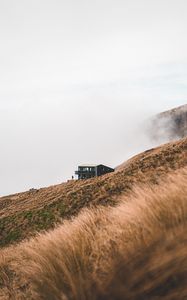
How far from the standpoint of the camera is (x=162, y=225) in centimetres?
322

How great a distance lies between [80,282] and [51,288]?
Answer: 0.43 meters

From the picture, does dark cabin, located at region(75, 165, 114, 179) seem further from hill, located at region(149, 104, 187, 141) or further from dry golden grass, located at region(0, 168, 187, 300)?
hill, located at region(149, 104, 187, 141)

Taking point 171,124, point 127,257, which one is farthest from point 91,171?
point 171,124

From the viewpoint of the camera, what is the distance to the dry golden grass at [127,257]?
287 cm

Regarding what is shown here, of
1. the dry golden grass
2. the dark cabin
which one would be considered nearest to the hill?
the dark cabin

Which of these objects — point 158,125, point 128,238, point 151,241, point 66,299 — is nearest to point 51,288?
point 66,299

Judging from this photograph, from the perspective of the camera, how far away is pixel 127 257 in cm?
311

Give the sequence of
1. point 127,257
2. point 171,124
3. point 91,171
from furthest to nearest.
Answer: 1. point 171,124
2. point 91,171
3. point 127,257

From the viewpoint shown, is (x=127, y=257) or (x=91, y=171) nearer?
(x=127, y=257)

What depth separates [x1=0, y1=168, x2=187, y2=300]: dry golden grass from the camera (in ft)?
9.41

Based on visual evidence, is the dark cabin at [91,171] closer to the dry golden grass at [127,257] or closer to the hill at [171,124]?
the dry golden grass at [127,257]

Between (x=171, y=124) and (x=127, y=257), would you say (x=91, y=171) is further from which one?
(x=171, y=124)

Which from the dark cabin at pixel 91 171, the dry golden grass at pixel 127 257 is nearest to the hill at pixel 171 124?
the dark cabin at pixel 91 171

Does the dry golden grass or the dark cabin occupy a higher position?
the dark cabin
